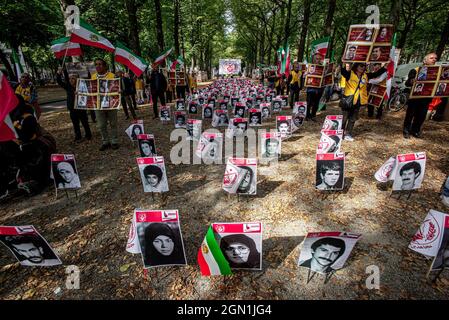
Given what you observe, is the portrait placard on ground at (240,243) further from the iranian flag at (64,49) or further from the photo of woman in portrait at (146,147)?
the iranian flag at (64,49)

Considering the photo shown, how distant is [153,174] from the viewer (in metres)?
4.55

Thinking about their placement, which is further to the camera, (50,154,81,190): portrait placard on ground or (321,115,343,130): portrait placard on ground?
(321,115,343,130): portrait placard on ground

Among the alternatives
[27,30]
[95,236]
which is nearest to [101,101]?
[95,236]

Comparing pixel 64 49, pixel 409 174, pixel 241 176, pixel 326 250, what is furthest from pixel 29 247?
pixel 64 49

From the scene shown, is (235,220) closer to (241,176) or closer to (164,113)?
(241,176)

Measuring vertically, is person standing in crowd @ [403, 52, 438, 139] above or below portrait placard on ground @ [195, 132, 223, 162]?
above

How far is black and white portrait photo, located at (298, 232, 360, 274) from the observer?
2.61m

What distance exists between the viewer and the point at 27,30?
19641 millimetres

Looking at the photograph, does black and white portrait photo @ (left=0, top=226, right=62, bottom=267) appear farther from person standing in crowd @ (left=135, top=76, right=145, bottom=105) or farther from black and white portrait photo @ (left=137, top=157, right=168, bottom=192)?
person standing in crowd @ (left=135, top=76, right=145, bottom=105)

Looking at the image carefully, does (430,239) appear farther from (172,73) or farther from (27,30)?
(27,30)

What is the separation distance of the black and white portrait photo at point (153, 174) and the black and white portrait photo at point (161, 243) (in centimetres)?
177

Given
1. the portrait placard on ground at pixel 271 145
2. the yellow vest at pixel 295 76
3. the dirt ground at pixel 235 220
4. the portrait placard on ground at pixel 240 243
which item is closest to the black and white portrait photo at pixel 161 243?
the dirt ground at pixel 235 220

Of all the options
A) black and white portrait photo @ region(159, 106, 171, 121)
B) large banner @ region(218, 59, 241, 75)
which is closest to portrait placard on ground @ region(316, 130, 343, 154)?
black and white portrait photo @ region(159, 106, 171, 121)

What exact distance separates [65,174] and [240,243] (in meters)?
3.83
